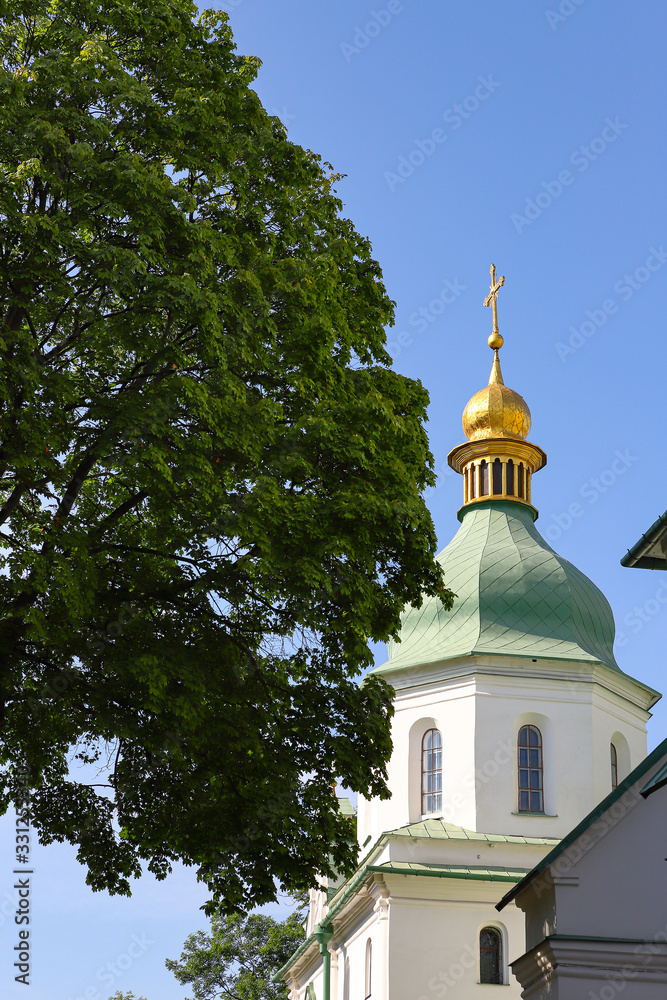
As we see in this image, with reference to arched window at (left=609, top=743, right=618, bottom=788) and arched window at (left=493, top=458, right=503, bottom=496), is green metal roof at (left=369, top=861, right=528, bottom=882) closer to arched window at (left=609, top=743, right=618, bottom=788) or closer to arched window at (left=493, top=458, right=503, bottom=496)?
arched window at (left=609, top=743, right=618, bottom=788)

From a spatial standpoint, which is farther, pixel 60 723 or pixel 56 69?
pixel 60 723

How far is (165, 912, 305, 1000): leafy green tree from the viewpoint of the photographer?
33.7 m

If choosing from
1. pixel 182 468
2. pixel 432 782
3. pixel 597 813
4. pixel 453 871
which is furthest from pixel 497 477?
pixel 182 468

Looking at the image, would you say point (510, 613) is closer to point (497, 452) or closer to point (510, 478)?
point (510, 478)

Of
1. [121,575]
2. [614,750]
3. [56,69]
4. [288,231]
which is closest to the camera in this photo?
[56,69]

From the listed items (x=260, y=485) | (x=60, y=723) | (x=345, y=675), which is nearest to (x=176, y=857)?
(x=60, y=723)

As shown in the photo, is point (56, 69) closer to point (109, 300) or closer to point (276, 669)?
point (109, 300)

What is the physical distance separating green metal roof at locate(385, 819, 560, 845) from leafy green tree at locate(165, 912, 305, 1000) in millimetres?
13848

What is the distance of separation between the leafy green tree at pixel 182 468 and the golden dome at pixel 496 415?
16994 millimetres

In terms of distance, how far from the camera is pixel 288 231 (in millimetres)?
11250

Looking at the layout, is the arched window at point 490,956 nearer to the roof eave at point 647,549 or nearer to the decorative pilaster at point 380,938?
the decorative pilaster at point 380,938

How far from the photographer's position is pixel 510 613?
2389 cm

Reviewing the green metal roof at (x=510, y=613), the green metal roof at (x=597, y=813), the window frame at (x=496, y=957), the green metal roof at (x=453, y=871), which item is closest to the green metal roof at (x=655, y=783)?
the green metal roof at (x=597, y=813)

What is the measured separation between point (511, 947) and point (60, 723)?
12022mm
